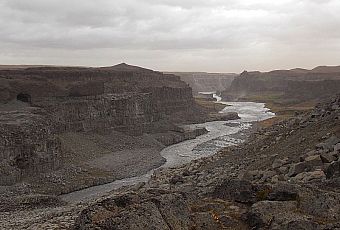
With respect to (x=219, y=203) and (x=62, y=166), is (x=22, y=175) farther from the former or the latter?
(x=219, y=203)

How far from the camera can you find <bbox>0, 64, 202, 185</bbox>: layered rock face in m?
41.2

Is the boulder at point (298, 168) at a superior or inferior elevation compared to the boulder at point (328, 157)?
inferior

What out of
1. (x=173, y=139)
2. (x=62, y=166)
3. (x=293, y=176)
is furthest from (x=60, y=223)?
(x=173, y=139)

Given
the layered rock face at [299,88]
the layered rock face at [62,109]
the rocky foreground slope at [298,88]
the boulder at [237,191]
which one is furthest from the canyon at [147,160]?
the layered rock face at [299,88]

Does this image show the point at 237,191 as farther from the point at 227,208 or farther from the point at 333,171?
the point at 333,171

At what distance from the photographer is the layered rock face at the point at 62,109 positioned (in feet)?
135

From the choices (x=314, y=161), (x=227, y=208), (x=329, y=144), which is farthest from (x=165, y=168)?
(x=227, y=208)

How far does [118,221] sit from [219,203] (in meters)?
3.76

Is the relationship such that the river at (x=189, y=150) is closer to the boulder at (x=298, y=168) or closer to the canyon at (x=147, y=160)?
the canyon at (x=147, y=160)

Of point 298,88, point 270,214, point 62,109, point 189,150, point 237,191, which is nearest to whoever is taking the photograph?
point 270,214

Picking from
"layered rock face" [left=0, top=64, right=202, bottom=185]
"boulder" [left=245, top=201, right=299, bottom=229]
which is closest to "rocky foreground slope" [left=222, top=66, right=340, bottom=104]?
"layered rock face" [left=0, top=64, right=202, bottom=185]

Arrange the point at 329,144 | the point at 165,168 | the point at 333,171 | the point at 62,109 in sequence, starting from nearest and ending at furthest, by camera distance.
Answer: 1. the point at 333,171
2. the point at 329,144
3. the point at 165,168
4. the point at 62,109

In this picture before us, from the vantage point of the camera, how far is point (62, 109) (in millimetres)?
57312

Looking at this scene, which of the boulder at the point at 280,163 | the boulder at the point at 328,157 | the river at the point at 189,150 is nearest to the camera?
the boulder at the point at 328,157
